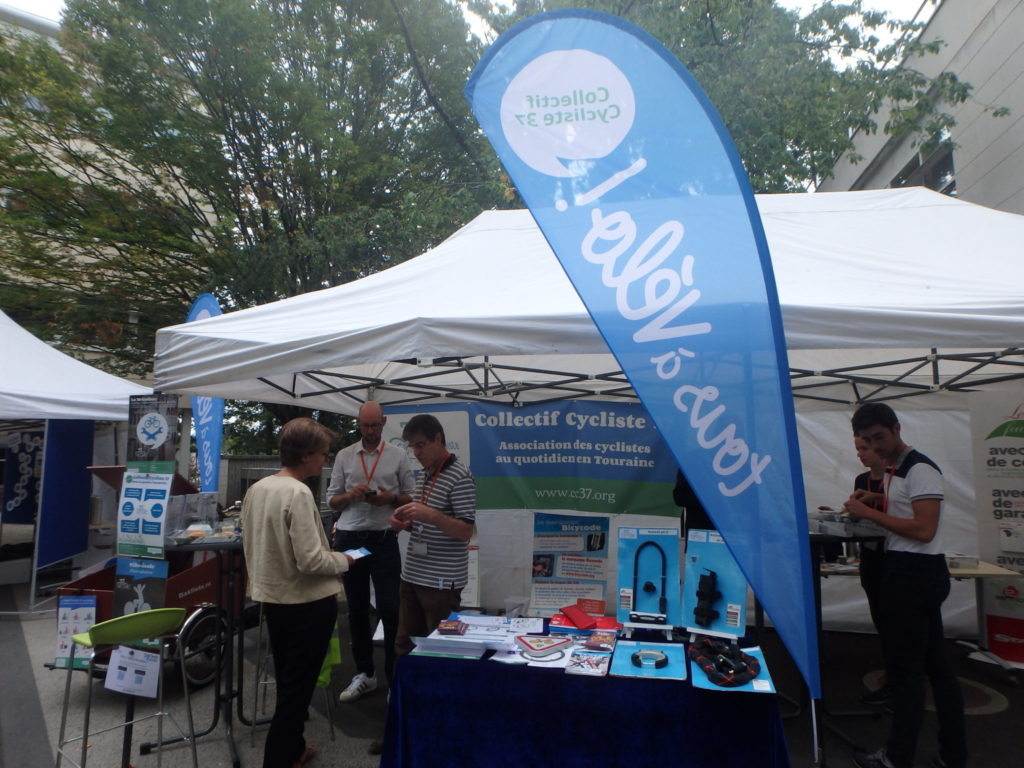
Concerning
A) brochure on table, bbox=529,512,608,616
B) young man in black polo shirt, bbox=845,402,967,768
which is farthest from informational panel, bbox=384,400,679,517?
young man in black polo shirt, bbox=845,402,967,768

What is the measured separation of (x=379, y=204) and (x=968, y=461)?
8292mm

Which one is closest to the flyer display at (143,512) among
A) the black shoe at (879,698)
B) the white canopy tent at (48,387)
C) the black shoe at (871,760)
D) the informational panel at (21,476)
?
the white canopy tent at (48,387)

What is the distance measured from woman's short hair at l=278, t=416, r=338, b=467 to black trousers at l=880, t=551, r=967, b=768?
8.38 feet

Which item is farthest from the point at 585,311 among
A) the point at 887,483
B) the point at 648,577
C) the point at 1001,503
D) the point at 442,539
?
the point at 1001,503

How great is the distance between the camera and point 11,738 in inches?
142

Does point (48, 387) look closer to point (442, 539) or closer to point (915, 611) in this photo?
point (442, 539)

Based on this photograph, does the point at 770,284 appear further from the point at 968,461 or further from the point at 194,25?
the point at 194,25

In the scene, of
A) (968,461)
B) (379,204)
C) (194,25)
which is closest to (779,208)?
(968,461)

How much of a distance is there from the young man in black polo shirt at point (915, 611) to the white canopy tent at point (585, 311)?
67 cm

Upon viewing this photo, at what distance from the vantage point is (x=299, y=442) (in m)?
2.80

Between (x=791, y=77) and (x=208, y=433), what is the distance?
7973mm

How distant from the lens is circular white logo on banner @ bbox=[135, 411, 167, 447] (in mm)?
3754

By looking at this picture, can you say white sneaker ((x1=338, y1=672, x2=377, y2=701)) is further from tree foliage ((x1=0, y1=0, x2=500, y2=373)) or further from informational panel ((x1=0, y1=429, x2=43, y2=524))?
informational panel ((x1=0, y1=429, x2=43, y2=524))

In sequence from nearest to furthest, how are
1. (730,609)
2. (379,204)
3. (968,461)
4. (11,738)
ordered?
(730,609)
(11,738)
(968,461)
(379,204)
